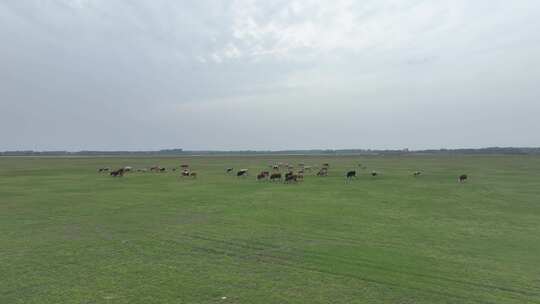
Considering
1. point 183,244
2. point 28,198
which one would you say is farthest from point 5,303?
point 28,198

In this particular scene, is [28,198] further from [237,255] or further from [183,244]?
[237,255]

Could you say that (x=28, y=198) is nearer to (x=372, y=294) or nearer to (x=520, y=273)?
(x=372, y=294)

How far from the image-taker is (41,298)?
729cm

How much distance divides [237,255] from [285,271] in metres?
1.83

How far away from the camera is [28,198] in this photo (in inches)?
848

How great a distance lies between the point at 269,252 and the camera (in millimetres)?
10500

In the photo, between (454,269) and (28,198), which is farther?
(28,198)

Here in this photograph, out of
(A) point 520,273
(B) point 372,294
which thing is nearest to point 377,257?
(B) point 372,294

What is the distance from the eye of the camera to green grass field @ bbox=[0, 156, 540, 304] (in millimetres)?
7629

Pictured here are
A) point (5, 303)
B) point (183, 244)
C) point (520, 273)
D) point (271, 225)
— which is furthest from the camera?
point (271, 225)

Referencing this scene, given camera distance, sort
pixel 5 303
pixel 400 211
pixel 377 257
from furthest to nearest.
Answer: pixel 400 211 < pixel 377 257 < pixel 5 303

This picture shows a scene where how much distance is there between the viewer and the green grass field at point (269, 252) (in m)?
7.63

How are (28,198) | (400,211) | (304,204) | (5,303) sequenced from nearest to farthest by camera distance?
1. (5,303)
2. (400,211)
3. (304,204)
4. (28,198)

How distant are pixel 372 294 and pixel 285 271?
221 cm
